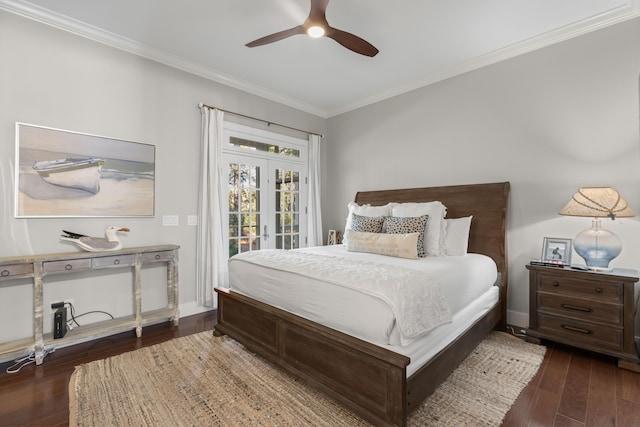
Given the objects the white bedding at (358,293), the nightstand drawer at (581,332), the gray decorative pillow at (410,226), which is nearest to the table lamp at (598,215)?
the nightstand drawer at (581,332)

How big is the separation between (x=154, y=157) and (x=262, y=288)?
2.03 meters

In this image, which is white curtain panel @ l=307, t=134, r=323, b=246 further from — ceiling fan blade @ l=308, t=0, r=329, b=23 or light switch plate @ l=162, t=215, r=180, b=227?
ceiling fan blade @ l=308, t=0, r=329, b=23

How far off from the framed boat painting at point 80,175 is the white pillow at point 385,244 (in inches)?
88.3

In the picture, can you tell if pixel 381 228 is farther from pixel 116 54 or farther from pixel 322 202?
pixel 116 54

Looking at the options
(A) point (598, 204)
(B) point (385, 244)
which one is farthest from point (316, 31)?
(A) point (598, 204)

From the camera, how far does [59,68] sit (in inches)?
107

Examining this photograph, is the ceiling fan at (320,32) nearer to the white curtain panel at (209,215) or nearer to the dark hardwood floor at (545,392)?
the white curtain panel at (209,215)

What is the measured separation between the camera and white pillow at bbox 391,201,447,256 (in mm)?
→ 2967

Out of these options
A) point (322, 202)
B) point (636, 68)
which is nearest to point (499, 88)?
point (636, 68)

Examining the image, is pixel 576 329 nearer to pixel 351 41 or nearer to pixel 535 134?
pixel 535 134

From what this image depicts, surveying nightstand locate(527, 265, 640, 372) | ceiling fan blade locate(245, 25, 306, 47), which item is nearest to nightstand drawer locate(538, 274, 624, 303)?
nightstand locate(527, 265, 640, 372)

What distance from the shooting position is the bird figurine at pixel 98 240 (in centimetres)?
271

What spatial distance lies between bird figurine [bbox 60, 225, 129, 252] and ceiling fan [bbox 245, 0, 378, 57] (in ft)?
7.32

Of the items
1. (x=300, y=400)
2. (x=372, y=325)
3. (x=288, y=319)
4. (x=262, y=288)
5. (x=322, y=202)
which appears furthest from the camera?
(x=322, y=202)
